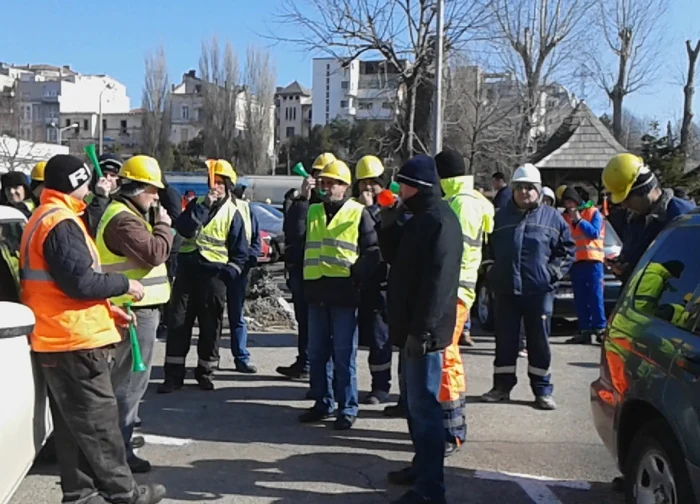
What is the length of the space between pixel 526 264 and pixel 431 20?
1204 centimetres

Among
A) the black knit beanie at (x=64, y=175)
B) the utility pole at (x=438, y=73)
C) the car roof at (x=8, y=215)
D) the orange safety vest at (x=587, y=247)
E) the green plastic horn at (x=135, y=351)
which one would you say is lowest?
the green plastic horn at (x=135, y=351)

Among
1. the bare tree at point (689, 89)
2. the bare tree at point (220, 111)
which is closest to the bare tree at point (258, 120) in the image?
the bare tree at point (220, 111)

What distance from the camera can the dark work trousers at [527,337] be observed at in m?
7.01

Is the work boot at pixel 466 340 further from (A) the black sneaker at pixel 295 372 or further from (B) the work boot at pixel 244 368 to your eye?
(B) the work boot at pixel 244 368

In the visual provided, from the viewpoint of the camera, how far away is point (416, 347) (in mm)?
4645

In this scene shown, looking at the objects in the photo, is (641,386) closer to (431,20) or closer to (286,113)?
(431,20)

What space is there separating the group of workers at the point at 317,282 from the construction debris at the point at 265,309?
269 centimetres

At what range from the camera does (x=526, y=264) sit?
6.98 meters

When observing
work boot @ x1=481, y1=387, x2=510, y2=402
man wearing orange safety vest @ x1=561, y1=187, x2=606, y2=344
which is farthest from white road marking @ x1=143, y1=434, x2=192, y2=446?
man wearing orange safety vest @ x1=561, y1=187, x2=606, y2=344

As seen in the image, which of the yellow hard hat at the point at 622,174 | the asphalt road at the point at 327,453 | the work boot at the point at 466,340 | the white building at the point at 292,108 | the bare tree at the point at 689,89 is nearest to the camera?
the asphalt road at the point at 327,453

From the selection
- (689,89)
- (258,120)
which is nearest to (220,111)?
(258,120)

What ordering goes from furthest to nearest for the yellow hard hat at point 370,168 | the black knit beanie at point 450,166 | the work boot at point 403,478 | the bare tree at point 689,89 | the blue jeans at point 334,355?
the bare tree at point 689,89 → the yellow hard hat at point 370,168 → the blue jeans at point 334,355 → the black knit beanie at point 450,166 → the work boot at point 403,478

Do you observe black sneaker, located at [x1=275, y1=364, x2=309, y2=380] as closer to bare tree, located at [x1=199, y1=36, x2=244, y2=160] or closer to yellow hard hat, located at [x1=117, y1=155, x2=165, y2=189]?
yellow hard hat, located at [x1=117, y1=155, x2=165, y2=189]

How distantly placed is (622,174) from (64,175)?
11.2ft
